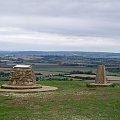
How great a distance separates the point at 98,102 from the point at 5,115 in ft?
21.3

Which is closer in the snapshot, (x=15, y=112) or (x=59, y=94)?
(x=15, y=112)

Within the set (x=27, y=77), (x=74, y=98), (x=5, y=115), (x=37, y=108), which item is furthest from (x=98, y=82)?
(x=5, y=115)

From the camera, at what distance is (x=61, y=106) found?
2030cm

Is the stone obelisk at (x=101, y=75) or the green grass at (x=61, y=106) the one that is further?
the stone obelisk at (x=101, y=75)

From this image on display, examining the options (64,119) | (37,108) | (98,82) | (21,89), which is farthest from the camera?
(98,82)

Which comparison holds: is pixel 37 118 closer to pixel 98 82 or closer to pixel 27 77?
pixel 27 77

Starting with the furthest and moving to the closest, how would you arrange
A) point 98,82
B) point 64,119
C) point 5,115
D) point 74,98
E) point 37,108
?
point 98,82
point 74,98
point 37,108
point 5,115
point 64,119

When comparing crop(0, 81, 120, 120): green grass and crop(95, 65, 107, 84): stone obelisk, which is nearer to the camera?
crop(0, 81, 120, 120): green grass

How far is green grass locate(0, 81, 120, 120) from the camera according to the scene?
17312mm

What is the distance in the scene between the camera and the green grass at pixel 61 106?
56.8 feet

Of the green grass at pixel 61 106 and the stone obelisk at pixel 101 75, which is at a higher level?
the stone obelisk at pixel 101 75

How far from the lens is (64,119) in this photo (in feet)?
54.2

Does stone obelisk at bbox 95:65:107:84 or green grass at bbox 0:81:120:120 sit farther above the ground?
stone obelisk at bbox 95:65:107:84

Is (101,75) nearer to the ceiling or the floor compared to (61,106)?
nearer to the ceiling
